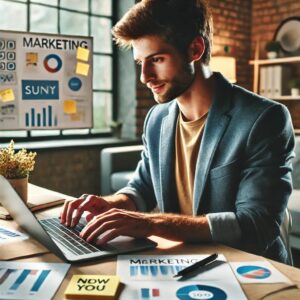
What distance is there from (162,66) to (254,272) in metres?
0.77

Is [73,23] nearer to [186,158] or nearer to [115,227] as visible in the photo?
[186,158]

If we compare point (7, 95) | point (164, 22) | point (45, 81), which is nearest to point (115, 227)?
point (164, 22)

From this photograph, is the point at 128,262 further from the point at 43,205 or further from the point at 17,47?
the point at 17,47

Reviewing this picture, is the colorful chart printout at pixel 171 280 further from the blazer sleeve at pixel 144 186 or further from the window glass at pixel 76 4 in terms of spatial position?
the window glass at pixel 76 4

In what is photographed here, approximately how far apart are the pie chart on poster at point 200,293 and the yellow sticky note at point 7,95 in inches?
121

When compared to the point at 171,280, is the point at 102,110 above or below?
above

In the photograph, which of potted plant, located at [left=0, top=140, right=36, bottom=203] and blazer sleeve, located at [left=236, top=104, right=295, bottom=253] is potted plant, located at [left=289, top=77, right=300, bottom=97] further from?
potted plant, located at [left=0, top=140, right=36, bottom=203]

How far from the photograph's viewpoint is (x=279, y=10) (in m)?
5.05

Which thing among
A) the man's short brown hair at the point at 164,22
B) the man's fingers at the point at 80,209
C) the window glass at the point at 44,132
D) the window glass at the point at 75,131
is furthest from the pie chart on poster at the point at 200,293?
the window glass at the point at 75,131

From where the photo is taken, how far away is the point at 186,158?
1.54m

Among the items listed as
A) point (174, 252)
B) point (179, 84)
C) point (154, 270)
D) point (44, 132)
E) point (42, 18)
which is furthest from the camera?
point (44, 132)

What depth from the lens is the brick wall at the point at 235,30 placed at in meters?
4.93

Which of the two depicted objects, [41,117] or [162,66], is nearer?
[162,66]

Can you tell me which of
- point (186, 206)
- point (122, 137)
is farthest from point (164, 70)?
point (122, 137)
